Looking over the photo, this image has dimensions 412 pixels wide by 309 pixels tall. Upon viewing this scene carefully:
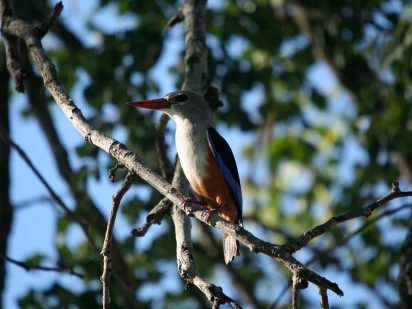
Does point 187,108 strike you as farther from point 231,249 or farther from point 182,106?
point 231,249

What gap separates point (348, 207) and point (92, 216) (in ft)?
9.55

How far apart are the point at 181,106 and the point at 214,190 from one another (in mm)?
833

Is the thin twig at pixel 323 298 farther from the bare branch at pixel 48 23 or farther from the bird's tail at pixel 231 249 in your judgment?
the bare branch at pixel 48 23

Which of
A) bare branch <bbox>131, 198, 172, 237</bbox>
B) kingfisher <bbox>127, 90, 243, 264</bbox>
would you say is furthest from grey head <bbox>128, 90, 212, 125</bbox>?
bare branch <bbox>131, 198, 172, 237</bbox>

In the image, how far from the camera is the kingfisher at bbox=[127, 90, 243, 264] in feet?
15.2

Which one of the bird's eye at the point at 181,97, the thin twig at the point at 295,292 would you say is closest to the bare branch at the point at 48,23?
the bird's eye at the point at 181,97

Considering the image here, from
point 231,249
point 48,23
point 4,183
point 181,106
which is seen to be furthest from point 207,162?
point 4,183

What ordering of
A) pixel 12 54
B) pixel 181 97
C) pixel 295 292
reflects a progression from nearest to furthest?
pixel 295 292
pixel 12 54
pixel 181 97

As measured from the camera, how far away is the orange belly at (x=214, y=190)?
470 centimetres

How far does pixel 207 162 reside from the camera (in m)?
4.76

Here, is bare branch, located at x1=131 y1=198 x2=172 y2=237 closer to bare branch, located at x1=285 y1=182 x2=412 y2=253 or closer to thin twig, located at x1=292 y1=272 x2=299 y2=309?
bare branch, located at x1=285 y1=182 x2=412 y2=253

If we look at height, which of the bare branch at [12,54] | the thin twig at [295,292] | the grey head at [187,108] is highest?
the grey head at [187,108]

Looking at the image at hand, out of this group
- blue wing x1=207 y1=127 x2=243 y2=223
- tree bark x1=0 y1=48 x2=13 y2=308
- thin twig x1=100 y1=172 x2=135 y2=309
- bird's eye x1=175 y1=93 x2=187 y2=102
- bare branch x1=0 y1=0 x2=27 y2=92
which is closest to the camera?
thin twig x1=100 y1=172 x2=135 y2=309

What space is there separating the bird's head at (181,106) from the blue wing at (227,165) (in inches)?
9.0
